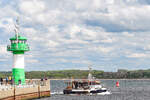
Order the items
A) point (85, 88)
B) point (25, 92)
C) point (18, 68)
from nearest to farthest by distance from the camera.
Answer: point (25, 92) < point (18, 68) < point (85, 88)

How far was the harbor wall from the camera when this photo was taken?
158ft

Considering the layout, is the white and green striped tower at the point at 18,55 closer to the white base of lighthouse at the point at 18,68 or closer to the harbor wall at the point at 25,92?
the white base of lighthouse at the point at 18,68

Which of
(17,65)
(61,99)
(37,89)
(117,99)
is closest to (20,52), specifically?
(17,65)

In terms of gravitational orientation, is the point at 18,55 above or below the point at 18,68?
above

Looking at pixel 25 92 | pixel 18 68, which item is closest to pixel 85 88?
pixel 18 68

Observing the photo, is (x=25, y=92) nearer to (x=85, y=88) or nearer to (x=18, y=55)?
(x=18, y=55)

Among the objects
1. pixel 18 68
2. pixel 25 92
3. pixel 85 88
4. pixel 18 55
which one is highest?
pixel 18 55

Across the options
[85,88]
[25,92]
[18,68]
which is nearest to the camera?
[25,92]

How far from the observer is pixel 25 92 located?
57.1m

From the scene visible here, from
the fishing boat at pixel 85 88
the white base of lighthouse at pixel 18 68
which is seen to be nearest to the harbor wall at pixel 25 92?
the white base of lighthouse at pixel 18 68

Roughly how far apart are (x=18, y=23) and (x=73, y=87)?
34.5 meters

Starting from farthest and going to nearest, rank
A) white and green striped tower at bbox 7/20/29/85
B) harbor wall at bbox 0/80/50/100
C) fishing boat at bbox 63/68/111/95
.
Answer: fishing boat at bbox 63/68/111/95 → white and green striped tower at bbox 7/20/29/85 → harbor wall at bbox 0/80/50/100

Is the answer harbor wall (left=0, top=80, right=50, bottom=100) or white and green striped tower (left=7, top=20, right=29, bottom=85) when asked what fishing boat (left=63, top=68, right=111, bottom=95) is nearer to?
harbor wall (left=0, top=80, right=50, bottom=100)

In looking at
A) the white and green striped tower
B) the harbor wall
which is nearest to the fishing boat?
the harbor wall
